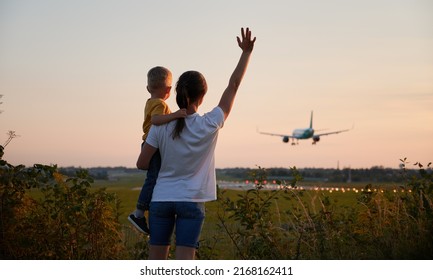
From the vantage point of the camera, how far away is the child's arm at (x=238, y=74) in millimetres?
3746

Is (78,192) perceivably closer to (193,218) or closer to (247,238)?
(247,238)

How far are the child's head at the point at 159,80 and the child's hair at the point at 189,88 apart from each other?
0.31 m

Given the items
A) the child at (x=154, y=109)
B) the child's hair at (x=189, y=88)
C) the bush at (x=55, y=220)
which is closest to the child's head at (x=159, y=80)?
the child at (x=154, y=109)

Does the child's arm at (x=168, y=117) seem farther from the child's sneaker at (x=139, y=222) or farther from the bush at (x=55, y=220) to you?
Result: the bush at (x=55, y=220)

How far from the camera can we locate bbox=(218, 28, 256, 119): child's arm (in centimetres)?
375

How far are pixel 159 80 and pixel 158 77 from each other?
0.07 feet

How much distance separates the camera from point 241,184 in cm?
601

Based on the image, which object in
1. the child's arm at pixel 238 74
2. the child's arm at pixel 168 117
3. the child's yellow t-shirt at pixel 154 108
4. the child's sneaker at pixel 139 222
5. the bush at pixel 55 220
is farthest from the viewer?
the bush at pixel 55 220

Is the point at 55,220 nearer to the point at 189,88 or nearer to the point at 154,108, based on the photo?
the point at 154,108

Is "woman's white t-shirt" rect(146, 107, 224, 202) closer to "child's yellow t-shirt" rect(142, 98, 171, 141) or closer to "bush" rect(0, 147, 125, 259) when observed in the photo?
"child's yellow t-shirt" rect(142, 98, 171, 141)

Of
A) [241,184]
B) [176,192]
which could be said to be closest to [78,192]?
[241,184]
